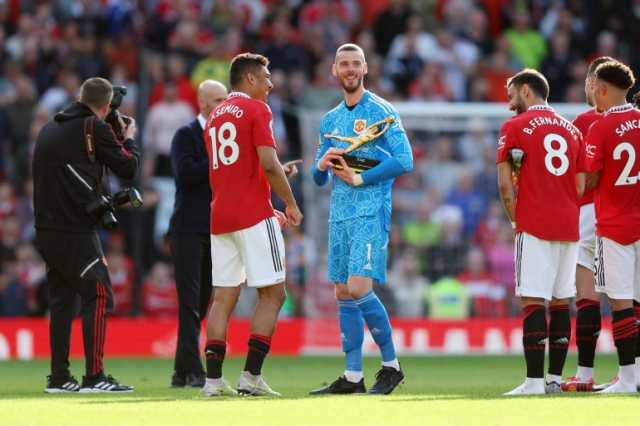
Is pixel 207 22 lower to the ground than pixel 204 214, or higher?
higher

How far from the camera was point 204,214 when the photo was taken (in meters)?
12.3

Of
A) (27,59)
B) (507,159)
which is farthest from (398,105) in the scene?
(507,159)

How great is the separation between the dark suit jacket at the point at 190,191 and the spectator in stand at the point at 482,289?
24.0ft

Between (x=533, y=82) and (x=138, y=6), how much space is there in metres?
12.2

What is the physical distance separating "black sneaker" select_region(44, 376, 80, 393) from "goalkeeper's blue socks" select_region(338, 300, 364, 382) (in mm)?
2101

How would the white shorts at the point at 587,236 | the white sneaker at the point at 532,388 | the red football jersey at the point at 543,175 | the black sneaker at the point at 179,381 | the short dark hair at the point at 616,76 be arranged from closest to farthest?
1. the white sneaker at the point at 532,388
2. the red football jersey at the point at 543,175
3. the short dark hair at the point at 616,76
4. the white shorts at the point at 587,236
5. the black sneaker at the point at 179,381

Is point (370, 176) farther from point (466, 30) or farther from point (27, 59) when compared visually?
point (466, 30)

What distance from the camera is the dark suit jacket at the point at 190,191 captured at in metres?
12.2

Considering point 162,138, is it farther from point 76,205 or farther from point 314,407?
point 314,407

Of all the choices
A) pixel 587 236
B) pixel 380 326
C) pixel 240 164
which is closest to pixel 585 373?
pixel 587 236

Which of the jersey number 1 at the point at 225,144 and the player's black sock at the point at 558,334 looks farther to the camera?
the player's black sock at the point at 558,334

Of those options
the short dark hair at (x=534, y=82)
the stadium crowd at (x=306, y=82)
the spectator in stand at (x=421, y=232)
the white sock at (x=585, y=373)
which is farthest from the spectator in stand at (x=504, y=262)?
the short dark hair at (x=534, y=82)

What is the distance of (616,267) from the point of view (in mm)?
10836

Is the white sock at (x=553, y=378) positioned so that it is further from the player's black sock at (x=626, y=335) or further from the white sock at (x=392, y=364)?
the white sock at (x=392, y=364)
